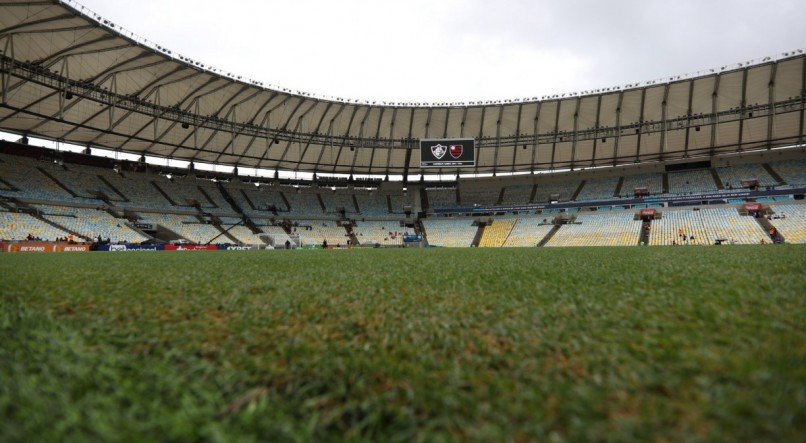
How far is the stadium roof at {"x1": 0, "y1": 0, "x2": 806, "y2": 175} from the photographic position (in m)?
22.4

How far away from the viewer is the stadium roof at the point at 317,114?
2238cm

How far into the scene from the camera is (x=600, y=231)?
1321 inches

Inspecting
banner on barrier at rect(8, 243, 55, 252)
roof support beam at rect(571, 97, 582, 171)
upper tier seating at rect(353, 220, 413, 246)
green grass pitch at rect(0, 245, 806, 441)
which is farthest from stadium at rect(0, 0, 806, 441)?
banner on barrier at rect(8, 243, 55, 252)

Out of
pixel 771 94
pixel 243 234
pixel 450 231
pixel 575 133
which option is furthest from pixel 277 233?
pixel 771 94

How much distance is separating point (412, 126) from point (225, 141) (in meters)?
20.0

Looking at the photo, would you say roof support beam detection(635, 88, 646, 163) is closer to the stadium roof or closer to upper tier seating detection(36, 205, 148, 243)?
the stadium roof

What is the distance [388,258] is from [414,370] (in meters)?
7.68

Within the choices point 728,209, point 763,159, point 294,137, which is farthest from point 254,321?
point 763,159

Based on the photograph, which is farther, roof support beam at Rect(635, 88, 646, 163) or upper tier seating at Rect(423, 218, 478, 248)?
upper tier seating at Rect(423, 218, 478, 248)

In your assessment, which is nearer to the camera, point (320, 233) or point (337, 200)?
point (320, 233)

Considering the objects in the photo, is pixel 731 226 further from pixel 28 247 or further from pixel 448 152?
pixel 28 247

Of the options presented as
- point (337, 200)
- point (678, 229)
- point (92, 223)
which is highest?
point (337, 200)

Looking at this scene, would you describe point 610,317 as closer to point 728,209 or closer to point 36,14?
point 36,14

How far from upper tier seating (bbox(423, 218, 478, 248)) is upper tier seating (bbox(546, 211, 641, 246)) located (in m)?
9.17
